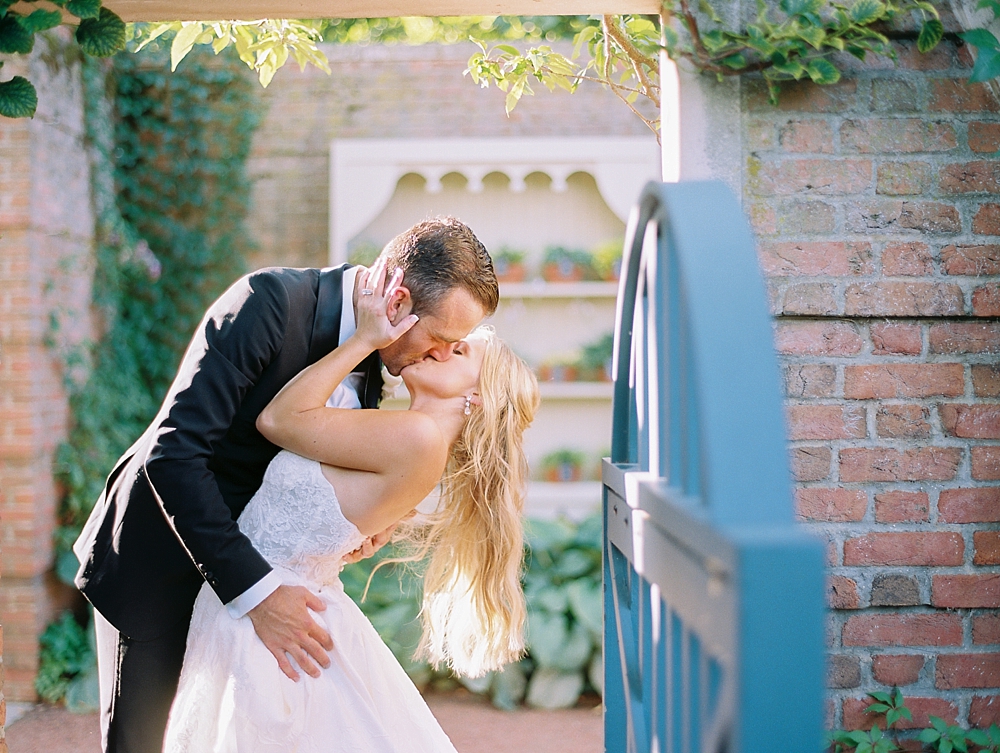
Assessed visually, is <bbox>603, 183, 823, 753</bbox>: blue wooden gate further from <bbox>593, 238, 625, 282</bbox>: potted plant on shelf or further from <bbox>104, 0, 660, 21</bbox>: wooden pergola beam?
<bbox>593, 238, 625, 282</bbox>: potted plant on shelf

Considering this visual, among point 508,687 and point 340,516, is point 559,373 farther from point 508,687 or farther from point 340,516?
point 340,516

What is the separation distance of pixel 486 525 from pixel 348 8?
1.15m

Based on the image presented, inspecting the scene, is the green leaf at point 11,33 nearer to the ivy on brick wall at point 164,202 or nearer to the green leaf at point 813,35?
the green leaf at point 813,35

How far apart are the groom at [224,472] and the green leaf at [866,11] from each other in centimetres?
84

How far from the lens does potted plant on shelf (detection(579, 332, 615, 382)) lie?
531cm

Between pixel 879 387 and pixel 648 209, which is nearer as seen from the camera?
pixel 648 209

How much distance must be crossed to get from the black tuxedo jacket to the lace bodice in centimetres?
9

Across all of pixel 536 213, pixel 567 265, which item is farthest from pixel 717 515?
pixel 536 213

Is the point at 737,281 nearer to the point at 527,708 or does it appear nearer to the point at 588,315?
the point at 527,708

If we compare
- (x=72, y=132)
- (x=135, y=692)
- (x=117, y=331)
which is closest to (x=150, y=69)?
(x=72, y=132)

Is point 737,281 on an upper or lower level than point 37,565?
upper

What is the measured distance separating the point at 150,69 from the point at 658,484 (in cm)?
486

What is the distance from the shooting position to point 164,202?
5070 mm

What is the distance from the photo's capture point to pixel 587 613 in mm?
3951
